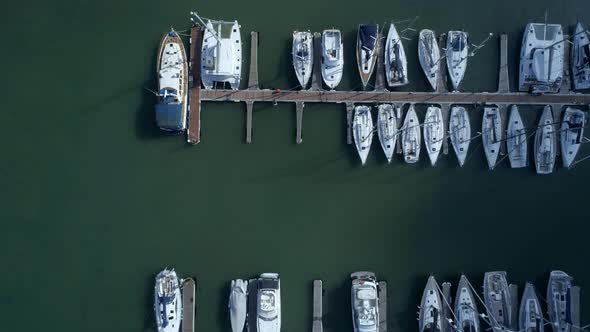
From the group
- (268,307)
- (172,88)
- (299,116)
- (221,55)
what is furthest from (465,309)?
(172,88)

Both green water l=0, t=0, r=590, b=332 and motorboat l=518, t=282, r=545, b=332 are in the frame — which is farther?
green water l=0, t=0, r=590, b=332

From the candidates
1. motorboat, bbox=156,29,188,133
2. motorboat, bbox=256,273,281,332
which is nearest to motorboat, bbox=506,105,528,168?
motorboat, bbox=256,273,281,332

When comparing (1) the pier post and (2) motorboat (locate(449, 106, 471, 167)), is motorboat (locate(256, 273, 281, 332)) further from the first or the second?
(2) motorboat (locate(449, 106, 471, 167))

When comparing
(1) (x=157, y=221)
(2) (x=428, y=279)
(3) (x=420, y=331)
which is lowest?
(3) (x=420, y=331)

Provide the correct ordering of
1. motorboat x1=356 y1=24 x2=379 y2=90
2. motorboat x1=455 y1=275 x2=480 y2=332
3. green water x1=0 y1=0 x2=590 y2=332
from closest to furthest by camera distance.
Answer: motorboat x1=455 y1=275 x2=480 y2=332 < green water x1=0 y1=0 x2=590 y2=332 < motorboat x1=356 y1=24 x2=379 y2=90

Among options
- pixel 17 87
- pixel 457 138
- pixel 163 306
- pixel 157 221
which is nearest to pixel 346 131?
pixel 457 138

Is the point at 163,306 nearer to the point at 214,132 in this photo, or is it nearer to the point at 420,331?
the point at 214,132

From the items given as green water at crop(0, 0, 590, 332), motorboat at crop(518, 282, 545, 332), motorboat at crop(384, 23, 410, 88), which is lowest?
motorboat at crop(518, 282, 545, 332)

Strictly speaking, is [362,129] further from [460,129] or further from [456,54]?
[456,54]
